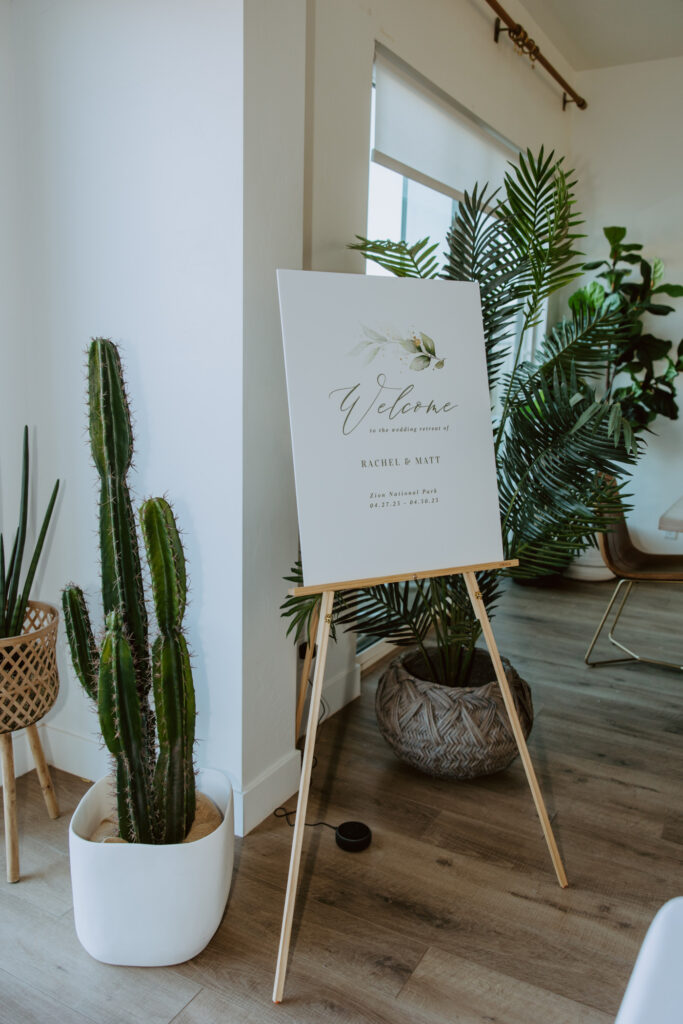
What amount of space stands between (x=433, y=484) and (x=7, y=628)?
1.06 meters

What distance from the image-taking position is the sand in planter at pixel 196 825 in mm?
1602

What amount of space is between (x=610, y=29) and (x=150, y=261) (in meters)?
3.28

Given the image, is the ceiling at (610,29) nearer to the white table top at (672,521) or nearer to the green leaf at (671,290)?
the green leaf at (671,290)

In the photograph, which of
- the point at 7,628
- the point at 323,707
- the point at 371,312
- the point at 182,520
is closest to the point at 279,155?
the point at 371,312

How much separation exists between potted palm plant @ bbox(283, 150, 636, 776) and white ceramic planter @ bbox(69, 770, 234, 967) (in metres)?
0.66

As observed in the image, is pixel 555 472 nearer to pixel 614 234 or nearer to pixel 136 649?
pixel 136 649

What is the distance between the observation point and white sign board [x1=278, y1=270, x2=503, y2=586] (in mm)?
1550

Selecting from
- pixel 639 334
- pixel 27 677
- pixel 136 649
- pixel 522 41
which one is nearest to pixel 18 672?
pixel 27 677

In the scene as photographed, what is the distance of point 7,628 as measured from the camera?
6.04ft

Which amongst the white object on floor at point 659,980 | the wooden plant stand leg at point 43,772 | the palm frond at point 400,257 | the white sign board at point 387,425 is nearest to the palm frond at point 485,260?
the palm frond at point 400,257

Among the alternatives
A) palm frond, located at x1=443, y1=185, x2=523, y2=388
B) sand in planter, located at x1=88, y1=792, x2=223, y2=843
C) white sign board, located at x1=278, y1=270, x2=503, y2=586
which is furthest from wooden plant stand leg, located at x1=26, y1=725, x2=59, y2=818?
palm frond, located at x1=443, y1=185, x2=523, y2=388

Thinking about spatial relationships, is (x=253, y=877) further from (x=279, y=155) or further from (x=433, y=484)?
(x=279, y=155)

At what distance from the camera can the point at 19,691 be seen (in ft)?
5.70

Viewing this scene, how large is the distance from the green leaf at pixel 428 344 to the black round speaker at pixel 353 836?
1184mm
